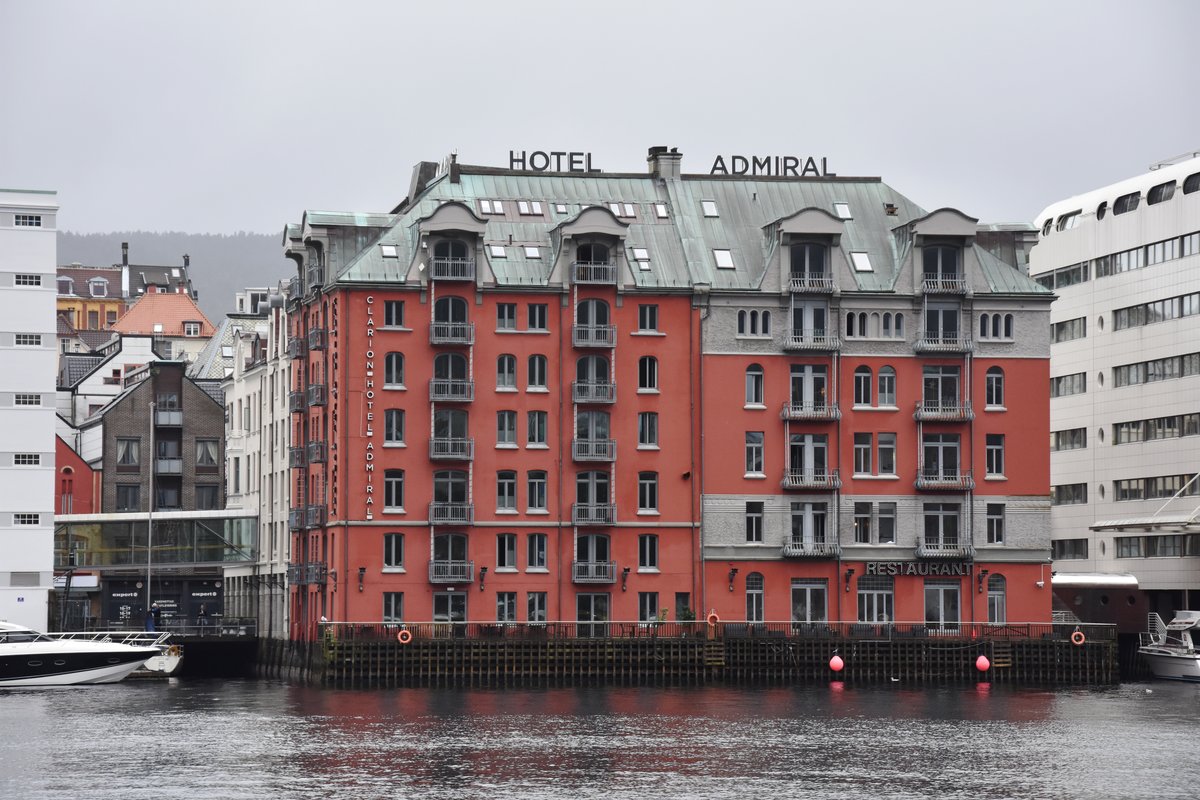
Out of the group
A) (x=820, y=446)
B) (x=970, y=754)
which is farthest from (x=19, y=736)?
(x=820, y=446)

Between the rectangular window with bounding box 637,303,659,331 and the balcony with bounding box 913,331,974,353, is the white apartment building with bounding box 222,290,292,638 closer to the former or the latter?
the rectangular window with bounding box 637,303,659,331

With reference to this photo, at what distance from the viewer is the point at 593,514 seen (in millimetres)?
124000

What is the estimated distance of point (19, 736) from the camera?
85375mm

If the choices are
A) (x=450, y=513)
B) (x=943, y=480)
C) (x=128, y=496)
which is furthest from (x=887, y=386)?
(x=128, y=496)

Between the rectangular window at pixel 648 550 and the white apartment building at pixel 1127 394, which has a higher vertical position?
the white apartment building at pixel 1127 394

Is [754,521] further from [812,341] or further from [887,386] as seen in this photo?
[887,386]

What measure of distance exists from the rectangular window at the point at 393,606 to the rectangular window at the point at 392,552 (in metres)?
1.61

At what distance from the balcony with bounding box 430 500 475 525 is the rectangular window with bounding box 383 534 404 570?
239 centimetres

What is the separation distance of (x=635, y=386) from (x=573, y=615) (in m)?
13.5

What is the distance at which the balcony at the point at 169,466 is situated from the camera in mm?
172750

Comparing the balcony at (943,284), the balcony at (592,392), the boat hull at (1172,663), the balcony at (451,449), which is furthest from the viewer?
the boat hull at (1172,663)

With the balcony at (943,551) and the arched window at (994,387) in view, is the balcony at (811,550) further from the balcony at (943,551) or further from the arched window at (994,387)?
the arched window at (994,387)

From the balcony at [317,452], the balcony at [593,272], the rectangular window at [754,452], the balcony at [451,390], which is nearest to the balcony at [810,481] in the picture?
the rectangular window at [754,452]

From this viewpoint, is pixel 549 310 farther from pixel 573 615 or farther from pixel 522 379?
pixel 573 615
